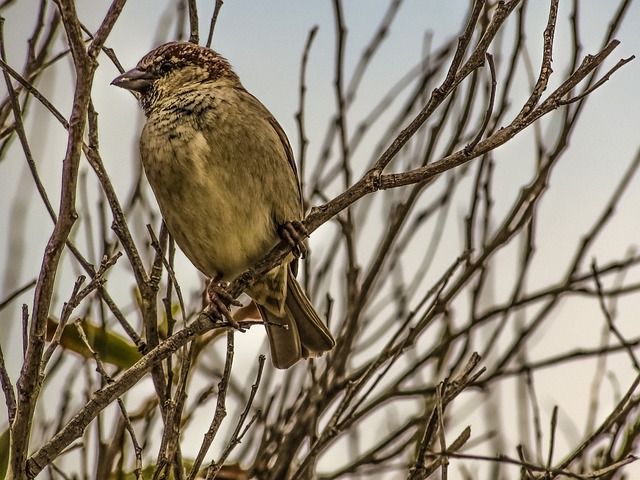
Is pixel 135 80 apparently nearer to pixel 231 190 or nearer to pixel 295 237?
pixel 231 190

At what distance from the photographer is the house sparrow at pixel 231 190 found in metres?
3.00

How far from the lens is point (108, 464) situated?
2.39 meters

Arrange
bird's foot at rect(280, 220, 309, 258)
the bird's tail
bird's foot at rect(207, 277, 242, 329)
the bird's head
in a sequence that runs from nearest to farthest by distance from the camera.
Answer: bird's foot at rect(207, 277, 242, 329) < bird's foot at rect(280, 220, 309, 258) < the bird's tail < the bird's head

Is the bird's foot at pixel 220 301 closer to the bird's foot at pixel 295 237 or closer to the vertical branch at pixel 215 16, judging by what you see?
the bird's foot at pixel 295 237

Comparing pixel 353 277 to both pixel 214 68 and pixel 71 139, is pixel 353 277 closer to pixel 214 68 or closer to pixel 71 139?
pixel 214 68

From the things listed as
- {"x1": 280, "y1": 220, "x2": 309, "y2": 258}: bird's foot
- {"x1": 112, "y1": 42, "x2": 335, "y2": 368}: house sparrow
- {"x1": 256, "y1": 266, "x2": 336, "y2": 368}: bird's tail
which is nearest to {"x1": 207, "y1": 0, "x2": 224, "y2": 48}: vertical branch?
{"x1": 112, "y1": 42, "x2": 335, "y2": 368}: house sparrow

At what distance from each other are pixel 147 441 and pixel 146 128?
3.83ft

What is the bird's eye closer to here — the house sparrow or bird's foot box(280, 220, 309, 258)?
the house sparrow

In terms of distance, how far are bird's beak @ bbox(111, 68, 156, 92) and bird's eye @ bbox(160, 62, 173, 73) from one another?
0.17ft

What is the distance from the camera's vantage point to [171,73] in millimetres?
3514

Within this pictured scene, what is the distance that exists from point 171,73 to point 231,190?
2.58ft

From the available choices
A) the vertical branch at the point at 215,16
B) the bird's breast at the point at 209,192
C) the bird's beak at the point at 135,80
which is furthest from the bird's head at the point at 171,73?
the vertical branch at the point at 215,16

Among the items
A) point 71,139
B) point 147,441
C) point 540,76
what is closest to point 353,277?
point 147,441

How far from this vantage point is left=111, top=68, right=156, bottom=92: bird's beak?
137 inches
